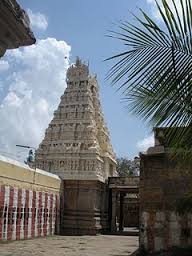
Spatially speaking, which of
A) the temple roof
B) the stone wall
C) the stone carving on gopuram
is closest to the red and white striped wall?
the stone wall

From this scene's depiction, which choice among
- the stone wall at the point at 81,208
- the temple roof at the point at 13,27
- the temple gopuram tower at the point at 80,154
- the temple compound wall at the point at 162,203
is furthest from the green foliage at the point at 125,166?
the temple roof at the point at 13,27

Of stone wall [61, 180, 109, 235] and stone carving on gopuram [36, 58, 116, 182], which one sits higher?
stone carving on gopuram [36, 58, 116, 182]

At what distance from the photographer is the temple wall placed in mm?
13516

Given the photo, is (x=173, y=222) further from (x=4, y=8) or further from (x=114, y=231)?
(x=114, y=231)

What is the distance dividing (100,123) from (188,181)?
23.6 metres

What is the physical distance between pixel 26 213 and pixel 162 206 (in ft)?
39.5

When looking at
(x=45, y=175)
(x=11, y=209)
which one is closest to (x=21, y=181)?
(x=11, y=209)

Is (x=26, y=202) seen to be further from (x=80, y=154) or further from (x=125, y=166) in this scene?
(x=125, y=166)

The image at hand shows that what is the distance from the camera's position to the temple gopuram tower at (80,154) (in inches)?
1203

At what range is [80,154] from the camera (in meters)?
32.2

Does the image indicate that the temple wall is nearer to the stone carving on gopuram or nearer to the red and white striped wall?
the red and white striped wall

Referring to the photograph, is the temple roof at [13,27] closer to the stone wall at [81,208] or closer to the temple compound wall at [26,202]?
the temple compound wall at [26,202]

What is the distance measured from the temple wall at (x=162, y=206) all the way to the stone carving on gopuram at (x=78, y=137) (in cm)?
1669

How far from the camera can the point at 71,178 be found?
31094 mm
